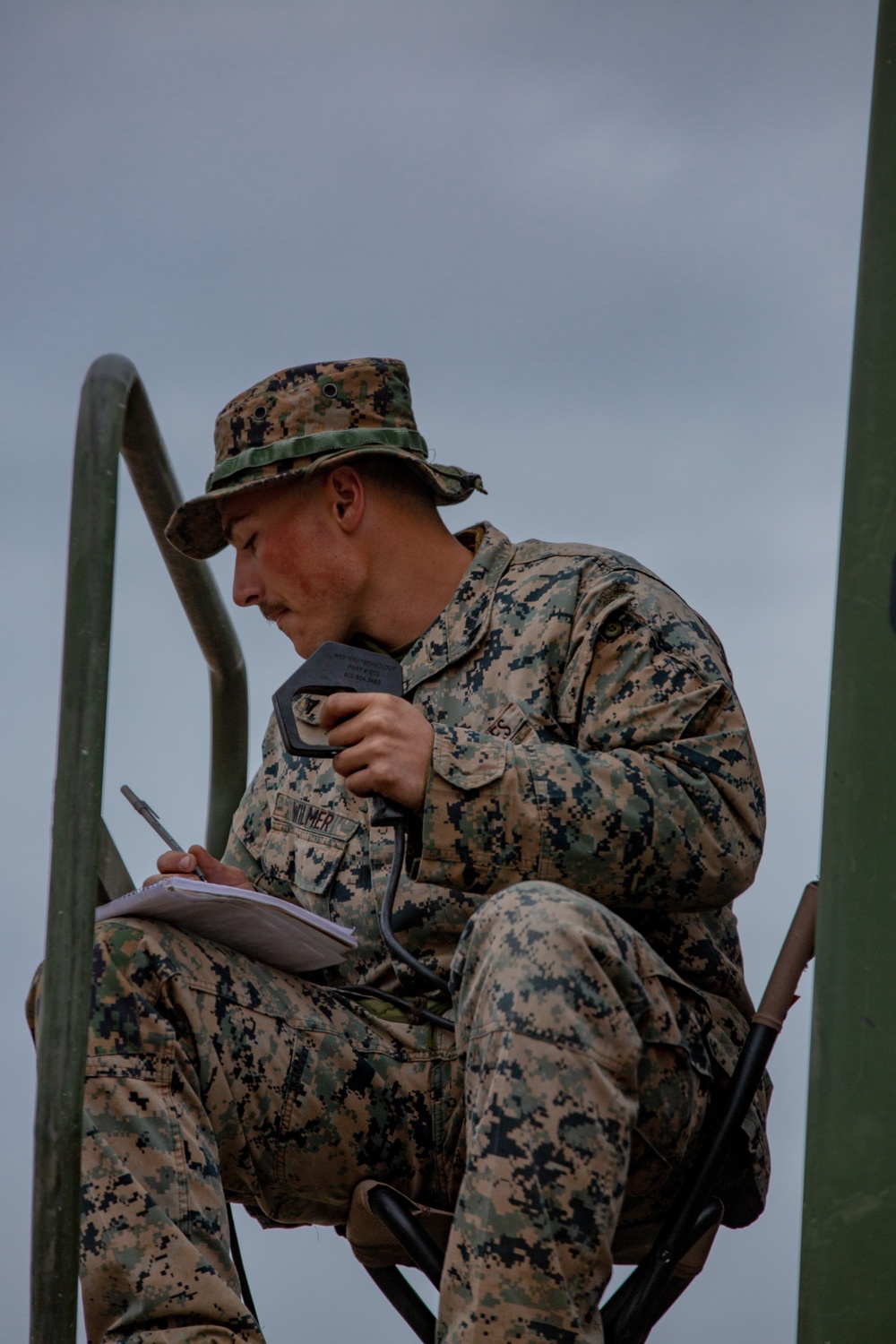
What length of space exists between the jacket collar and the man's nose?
306 mm

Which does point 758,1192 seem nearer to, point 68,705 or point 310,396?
point 68,705

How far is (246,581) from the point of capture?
3076 millimetres

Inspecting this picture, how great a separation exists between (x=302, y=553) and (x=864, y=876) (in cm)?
169

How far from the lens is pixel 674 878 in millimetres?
2289

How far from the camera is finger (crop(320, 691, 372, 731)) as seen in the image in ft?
7.48

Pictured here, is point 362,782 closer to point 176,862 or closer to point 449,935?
point 449,935

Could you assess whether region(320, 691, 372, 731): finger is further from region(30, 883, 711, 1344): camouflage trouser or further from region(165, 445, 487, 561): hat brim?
region(165, 445, 487, 561): hat brim

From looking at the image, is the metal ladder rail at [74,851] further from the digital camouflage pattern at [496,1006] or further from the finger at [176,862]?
the finger at [176,862]

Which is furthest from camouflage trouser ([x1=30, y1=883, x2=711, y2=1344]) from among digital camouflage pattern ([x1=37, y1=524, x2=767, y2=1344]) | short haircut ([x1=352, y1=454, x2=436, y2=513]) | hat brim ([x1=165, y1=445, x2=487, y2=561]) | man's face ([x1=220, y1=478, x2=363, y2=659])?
short haircut ([x1=352, y1=454, x2=436, y2=513])

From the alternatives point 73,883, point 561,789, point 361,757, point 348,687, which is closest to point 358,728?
point 361,757

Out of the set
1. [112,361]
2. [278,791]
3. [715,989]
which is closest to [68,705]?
[112,361]

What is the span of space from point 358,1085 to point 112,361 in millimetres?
1059

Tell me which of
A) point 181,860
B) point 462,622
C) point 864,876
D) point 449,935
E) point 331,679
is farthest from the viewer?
point 462,622

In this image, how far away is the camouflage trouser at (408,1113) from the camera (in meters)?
1.76
